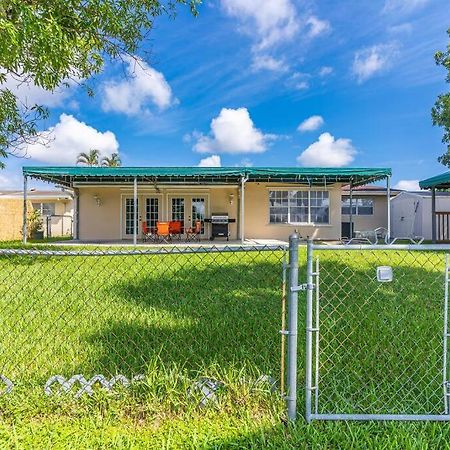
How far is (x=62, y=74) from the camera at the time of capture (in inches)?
235

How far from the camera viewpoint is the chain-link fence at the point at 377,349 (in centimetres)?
226

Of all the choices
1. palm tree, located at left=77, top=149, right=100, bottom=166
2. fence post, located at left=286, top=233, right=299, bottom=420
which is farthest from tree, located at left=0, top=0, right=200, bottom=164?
palm tree, located at left=77, top=149, right=100, bottom=166

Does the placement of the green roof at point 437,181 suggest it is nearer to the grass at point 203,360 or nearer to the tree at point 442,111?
the tree at point 442,111

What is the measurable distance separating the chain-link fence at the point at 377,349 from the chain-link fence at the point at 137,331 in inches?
16.8

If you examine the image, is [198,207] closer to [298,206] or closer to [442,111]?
[298,206]

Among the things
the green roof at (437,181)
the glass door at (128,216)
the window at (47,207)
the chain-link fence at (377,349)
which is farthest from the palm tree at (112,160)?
the chain-link fence at (377,349)

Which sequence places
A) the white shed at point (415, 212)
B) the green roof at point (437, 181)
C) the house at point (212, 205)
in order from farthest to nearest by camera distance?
the white shed at point (415, 212)
the house at point (212, 205)
the green roof at point (437, 181)

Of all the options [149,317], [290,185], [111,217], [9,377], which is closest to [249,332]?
[149,317]

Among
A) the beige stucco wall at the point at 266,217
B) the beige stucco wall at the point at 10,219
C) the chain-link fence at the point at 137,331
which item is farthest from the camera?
the beige stucco wall at the point at 10,219

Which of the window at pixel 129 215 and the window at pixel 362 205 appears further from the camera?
the window at pixel 362 205

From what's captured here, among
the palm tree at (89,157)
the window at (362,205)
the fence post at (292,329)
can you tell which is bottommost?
the fence post at (292,329)

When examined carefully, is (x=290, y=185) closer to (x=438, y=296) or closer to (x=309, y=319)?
(x=438, y=296)

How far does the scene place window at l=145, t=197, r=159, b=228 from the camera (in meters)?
16.3

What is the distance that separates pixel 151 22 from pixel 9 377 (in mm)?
6829
